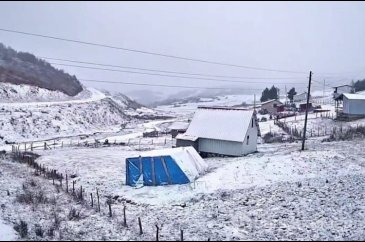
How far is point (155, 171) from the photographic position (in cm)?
2812

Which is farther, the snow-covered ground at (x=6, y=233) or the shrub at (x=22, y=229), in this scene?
the shrub at (x=22, y=229)

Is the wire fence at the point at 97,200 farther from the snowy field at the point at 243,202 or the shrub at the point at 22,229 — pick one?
the shrub at the point at 22,229

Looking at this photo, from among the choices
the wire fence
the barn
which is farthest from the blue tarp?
the wire fence

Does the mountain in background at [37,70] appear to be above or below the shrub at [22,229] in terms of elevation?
above

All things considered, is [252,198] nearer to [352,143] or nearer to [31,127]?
[352,143]

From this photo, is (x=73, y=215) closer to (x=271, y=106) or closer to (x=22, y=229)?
(x=22, y=229)

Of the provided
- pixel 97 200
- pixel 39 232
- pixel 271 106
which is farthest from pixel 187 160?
pixel 271 106

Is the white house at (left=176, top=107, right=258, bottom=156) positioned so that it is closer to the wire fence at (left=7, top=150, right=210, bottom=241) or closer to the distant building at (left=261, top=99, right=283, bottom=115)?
the wire fence at (left=7, top=150, right=210, bottom=241)

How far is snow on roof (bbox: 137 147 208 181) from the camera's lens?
28.3 metres

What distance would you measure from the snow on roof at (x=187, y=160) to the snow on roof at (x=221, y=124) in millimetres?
9176

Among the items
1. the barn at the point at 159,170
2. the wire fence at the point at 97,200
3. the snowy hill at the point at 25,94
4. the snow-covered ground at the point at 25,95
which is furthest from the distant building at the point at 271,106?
the wire fence at the point at 97,200

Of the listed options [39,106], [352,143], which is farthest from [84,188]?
[39,106]

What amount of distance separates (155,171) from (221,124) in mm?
15795

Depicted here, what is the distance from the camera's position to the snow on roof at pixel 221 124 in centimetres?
4059
